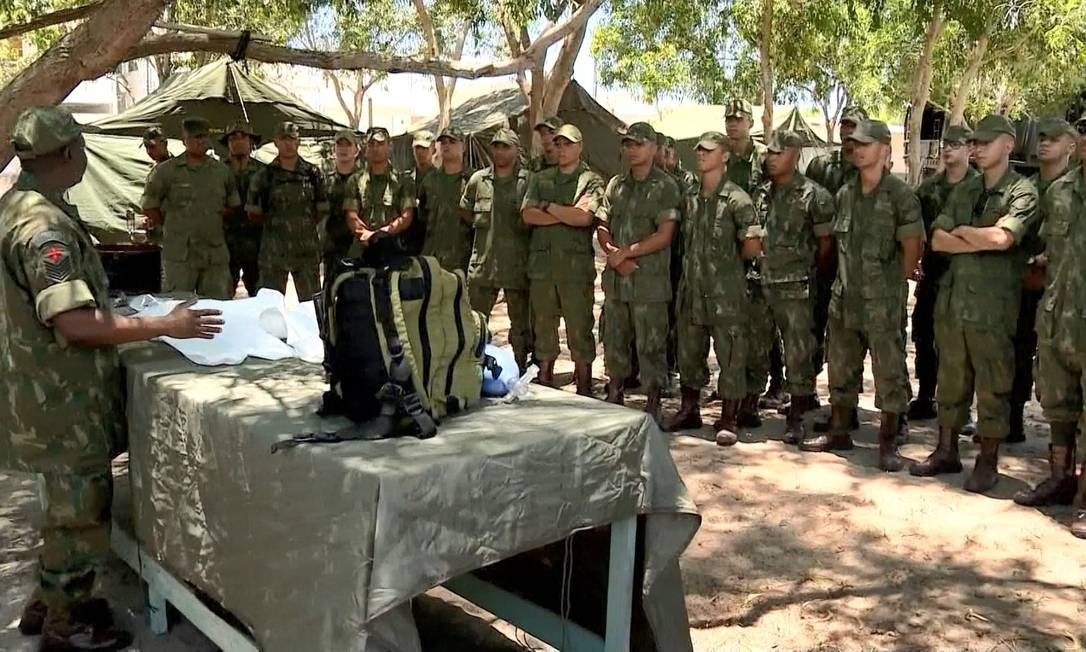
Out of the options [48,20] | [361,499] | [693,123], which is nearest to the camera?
[361,499]

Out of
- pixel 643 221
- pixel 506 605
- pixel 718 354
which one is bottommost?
pixel 506 605

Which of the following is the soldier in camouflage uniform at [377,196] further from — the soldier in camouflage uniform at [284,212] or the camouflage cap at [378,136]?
the soldier in camouflage uniform at [284,212]

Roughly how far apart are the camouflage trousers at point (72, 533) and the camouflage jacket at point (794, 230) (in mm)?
3675

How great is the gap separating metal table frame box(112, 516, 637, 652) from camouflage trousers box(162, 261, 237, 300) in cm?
333

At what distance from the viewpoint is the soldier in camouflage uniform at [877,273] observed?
16.1 feet

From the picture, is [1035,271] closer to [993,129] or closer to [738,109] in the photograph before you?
[993,129]

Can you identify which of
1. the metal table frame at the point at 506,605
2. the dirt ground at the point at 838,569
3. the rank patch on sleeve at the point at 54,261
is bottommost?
the dirt ground at the point at 838,569

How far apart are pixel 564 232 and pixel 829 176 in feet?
5.80

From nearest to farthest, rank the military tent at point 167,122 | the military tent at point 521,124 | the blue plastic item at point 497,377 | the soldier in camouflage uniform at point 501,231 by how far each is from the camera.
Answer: the blue plastic item at point 497,377 → the soldier in camouflage uniform at point 501,231 → the military tent at point 167,122 → the military tent at point 521,124

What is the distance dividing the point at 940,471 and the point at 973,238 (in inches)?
48.5

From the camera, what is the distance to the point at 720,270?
5496 mm

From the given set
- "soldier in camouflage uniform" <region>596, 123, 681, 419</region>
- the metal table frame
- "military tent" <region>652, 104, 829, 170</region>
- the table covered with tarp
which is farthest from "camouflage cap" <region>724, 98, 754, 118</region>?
"military tent" <region>652, 104, 829, 170</region>

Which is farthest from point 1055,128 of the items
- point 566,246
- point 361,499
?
point 361,499

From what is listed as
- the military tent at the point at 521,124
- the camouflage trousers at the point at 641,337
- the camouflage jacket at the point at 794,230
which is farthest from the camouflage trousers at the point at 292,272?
the military tent at the point at 521,124
